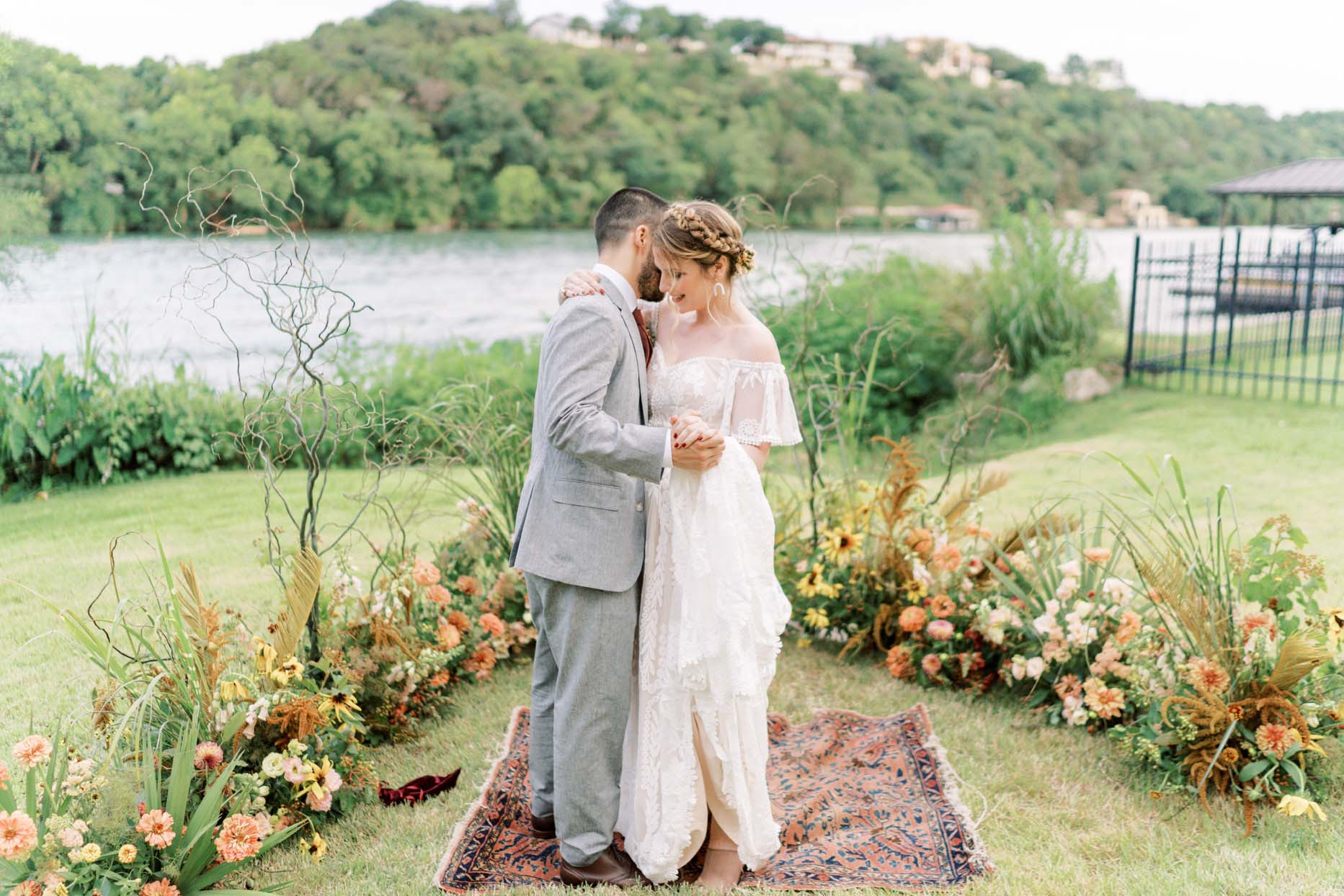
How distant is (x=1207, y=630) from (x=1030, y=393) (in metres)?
6.64

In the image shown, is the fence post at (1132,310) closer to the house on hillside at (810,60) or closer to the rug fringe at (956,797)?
the rug fringe at (956,797)

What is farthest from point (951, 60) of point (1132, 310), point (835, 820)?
point (835, 820)

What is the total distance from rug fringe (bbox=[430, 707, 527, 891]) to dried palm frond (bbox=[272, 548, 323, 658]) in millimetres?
730

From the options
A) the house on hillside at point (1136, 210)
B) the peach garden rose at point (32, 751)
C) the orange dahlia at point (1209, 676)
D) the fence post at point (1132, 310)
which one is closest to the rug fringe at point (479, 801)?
the peach garden rose at point (32, 751)

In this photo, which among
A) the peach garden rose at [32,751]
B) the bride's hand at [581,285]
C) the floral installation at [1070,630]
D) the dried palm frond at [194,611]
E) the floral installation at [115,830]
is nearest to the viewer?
the floral installation at [115,830]

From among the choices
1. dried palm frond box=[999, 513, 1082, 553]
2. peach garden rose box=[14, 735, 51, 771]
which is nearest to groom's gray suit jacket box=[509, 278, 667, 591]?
peach garden rose box=[14, 735, 51, 771]

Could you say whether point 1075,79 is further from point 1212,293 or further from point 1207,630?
point 1207,630

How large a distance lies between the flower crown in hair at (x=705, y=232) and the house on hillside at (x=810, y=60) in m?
24.5

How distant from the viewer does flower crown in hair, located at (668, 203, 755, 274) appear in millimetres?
2389

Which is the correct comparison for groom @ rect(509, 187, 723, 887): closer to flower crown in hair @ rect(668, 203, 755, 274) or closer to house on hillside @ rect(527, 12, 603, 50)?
flower crown in hair @ rect(668, 203, 755, 274)

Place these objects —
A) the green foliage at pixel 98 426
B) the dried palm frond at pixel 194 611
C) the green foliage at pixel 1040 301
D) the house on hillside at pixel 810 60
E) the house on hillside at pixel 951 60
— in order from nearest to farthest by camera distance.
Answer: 1. the dried palm frond at pixel 194 611
2. the green foliage at pixel 98 426
3. the green foliage at pixel 1040 301
4. the house on hillside at pixel 810 60
5. the house on hillside at pixel 951 60

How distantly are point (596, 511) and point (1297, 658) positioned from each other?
208 centimetres

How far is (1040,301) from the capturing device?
9.67 m

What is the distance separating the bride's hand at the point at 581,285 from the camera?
2.49 meters
